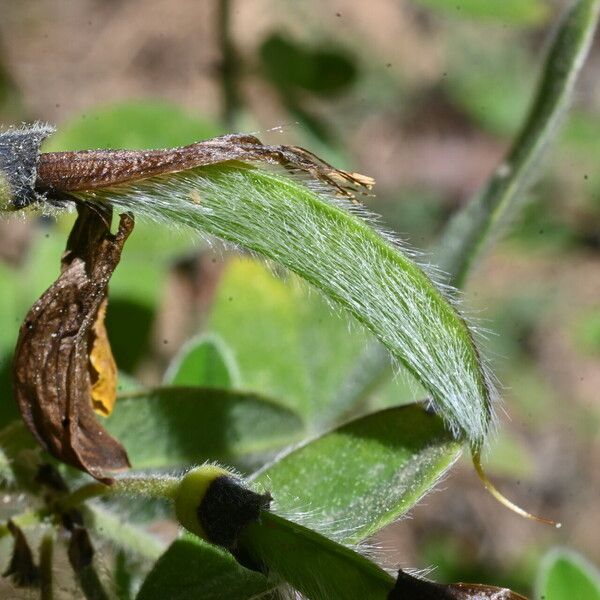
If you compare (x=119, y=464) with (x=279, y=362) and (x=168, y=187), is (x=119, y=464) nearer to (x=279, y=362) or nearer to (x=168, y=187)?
(x=168, y=187)

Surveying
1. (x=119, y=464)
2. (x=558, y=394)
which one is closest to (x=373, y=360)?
(x=119, y=464)

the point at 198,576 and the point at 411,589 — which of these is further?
the point at 198,576

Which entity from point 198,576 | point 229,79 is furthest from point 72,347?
point 229,79

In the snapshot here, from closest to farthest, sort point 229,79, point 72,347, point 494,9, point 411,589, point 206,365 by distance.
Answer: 1. point 411,589
2. point 72,347
3. point 206,365
4. point 494,9
5. point 229,79

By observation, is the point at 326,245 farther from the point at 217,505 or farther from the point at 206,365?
the point at 206,365

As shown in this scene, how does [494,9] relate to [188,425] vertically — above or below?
above

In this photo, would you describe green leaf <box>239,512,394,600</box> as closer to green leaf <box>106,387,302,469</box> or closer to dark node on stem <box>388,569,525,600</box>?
dark node on stem <box>388,569,525,600</box>

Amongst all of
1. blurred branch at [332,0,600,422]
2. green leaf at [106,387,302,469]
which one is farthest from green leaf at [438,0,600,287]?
green leaf at [106,387,302,469]
